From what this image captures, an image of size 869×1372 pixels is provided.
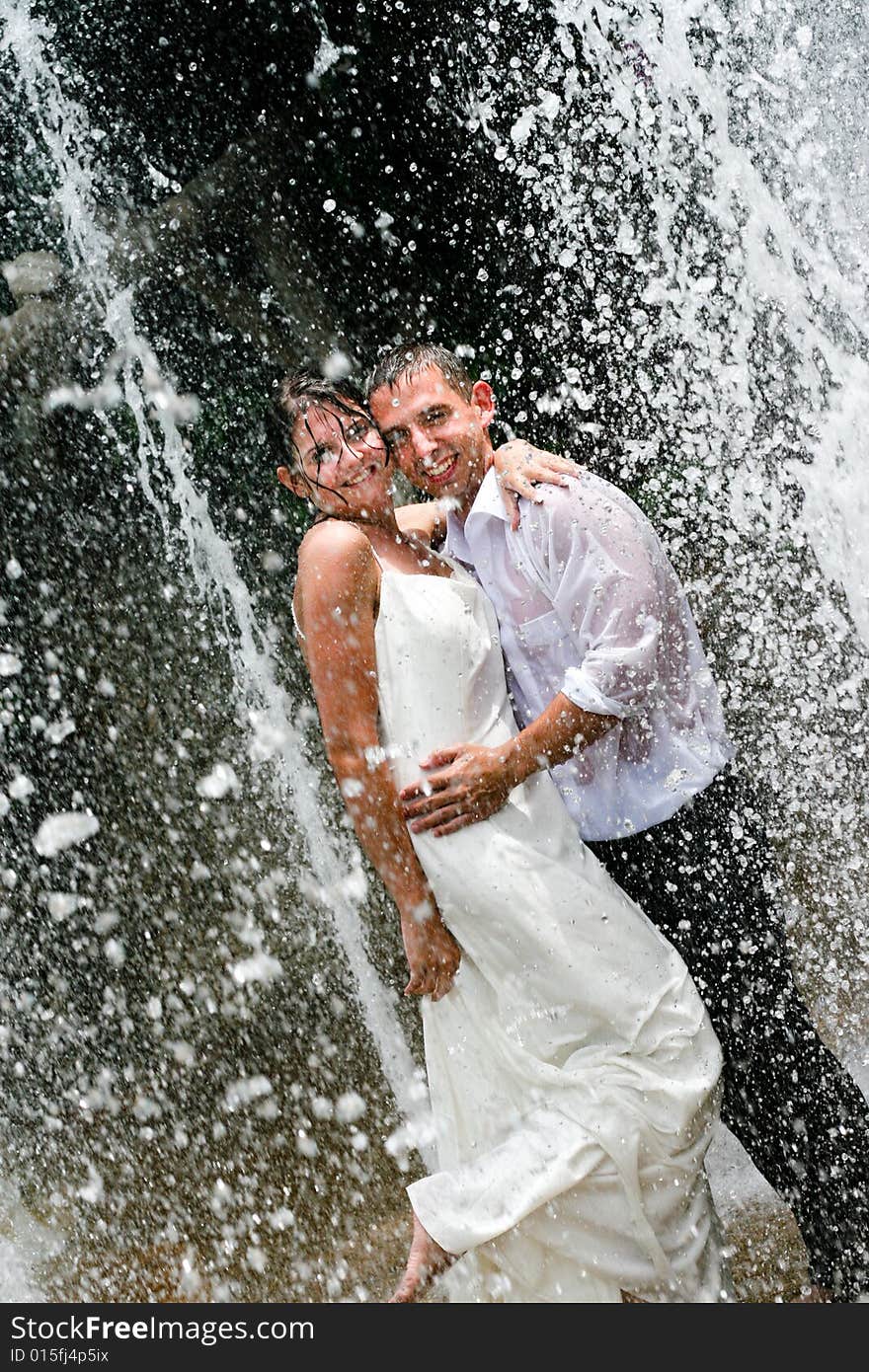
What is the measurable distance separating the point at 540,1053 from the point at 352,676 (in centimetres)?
76

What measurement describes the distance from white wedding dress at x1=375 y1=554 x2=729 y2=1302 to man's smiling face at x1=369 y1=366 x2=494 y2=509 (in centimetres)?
25

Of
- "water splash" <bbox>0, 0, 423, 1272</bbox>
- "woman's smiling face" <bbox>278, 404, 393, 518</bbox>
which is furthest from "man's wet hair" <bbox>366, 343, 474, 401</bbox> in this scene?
"water splash" <bbox>0, 0, 423, 1272</bbox>

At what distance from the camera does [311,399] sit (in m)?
2.17

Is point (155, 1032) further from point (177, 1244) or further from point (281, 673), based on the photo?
point (281, 673)

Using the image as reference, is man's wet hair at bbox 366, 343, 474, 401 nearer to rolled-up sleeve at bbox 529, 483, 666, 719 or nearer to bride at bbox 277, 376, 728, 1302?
bride at bbox 277, 376, 728, 1302

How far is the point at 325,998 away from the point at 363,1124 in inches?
20.1

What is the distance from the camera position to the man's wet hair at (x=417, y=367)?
228 centimetres

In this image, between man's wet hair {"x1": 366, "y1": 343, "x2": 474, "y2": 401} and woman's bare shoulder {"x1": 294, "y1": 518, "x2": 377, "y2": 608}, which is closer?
woman's bare shoulder {"x1": 294, "y1": 518, "x2": 377, "y2": 608}

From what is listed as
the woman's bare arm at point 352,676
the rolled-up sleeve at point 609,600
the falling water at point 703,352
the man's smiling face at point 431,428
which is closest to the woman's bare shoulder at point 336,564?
the woman's bare arm at point 352,676

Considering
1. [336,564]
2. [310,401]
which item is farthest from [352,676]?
[310,401]

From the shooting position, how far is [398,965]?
15.3 ft

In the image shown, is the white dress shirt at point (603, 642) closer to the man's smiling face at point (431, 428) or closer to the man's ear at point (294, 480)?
the man's smiling face at point (431, 428)

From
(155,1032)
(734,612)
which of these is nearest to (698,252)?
(734,612)

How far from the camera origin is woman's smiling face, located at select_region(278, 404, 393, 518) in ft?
7.13
